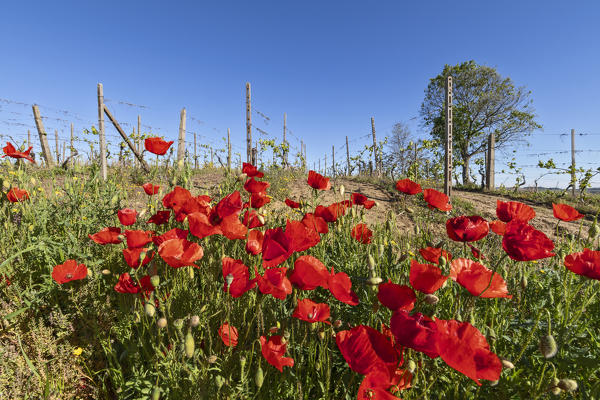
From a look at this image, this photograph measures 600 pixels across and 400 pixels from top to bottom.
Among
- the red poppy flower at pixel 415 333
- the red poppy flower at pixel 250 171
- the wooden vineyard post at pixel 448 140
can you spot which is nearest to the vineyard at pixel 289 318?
the red poppy flower at pixel 415 333

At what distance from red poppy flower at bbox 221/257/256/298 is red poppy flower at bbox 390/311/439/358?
1.54 feet

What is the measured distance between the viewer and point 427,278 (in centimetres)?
85

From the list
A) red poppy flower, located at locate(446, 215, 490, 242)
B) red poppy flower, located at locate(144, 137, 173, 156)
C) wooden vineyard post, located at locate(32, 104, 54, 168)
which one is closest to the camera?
red poppy flower, located at locate(446, 215, 490, 242)

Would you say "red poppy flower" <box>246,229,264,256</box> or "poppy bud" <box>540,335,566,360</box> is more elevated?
"red poppy flower" <box>246,229,264,256</box>

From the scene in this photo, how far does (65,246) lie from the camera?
1.80 m

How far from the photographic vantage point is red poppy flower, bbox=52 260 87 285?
124 centimetres

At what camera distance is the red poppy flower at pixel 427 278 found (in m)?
0.84

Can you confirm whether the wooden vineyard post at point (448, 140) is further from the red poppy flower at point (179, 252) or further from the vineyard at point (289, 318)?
the red poppy flower at point (179, 252)

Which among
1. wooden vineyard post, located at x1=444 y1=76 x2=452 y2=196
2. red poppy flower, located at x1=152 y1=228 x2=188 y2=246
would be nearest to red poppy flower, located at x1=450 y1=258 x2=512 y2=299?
red poppy flower, located at x1=152 y1=228 x2=188 y2=246

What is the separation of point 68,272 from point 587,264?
2096 mm

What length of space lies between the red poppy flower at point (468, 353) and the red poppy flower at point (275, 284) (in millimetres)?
423

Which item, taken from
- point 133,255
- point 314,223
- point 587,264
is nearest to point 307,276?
point 314,223

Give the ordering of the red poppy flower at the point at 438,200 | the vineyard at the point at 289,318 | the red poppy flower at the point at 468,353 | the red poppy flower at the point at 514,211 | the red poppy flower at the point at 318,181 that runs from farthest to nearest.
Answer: the red poppy flower at the point at 318,181 < the red poppy flower at the point at 438,200 < the red poppy flower at the point at 514,211 < the vineyard at the point at 289,318 < the red poppy flower at the point at 468,353

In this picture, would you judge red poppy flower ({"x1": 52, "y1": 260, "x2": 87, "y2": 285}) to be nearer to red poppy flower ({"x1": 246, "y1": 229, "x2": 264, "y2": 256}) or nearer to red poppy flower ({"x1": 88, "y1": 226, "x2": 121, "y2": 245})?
red poppy flower ({"x1": 88, "y1": 226, "x2": 121, "y2": 245})
